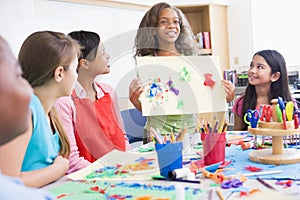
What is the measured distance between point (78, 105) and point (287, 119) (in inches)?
29.7

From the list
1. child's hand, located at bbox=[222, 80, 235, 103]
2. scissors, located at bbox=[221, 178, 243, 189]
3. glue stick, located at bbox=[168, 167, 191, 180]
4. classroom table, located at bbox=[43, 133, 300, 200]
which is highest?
child's hand, located at bbox=[222, 80, 235, 103]

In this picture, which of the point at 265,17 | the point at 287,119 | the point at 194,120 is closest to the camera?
the point at 287,119

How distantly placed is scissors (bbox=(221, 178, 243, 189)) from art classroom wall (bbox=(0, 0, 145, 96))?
0.98 meters

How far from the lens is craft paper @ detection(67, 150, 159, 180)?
852mm

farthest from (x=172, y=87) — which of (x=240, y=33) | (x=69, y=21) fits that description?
(x=240, y=33)

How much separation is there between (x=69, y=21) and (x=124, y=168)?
165 centimetres

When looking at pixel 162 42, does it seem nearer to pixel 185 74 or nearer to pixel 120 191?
pixel 185 74

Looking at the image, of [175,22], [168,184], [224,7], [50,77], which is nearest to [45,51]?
[50,77]

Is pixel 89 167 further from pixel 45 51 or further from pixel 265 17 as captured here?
pixel 265 17

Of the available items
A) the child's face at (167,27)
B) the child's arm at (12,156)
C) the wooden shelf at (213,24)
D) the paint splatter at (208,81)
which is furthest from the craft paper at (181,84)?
the wooden shelf at (213,24)

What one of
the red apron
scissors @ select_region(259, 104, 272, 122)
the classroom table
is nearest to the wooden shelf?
the red apron

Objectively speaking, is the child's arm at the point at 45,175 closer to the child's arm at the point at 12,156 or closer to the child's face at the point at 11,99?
the child's arm at the point at 12,156

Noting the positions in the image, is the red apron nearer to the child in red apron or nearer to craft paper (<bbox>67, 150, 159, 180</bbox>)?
the child in red apron

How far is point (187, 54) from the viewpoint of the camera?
4.73ft
